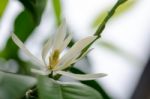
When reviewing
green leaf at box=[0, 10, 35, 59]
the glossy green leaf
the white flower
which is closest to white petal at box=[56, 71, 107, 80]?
the white flower

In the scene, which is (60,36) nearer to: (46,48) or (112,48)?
(46,48)

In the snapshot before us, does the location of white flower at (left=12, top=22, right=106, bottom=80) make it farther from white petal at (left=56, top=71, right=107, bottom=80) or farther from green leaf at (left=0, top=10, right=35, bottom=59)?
green leaf at (left=0, top=10, right=35, bottom=59)

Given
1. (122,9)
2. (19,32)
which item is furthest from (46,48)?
(122,9)

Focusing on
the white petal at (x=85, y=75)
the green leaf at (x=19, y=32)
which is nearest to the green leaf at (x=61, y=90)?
the white petal at (x=85, y=75)

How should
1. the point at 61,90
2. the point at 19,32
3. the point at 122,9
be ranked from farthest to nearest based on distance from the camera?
the point at 122,9, the point at 19,32, the point at 61,90

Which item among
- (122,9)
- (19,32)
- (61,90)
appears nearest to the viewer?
(61,90)

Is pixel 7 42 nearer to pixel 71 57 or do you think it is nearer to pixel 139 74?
pixel 71 57

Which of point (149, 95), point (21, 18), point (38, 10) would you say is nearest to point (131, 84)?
point (149, 95)

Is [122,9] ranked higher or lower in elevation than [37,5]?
lower
